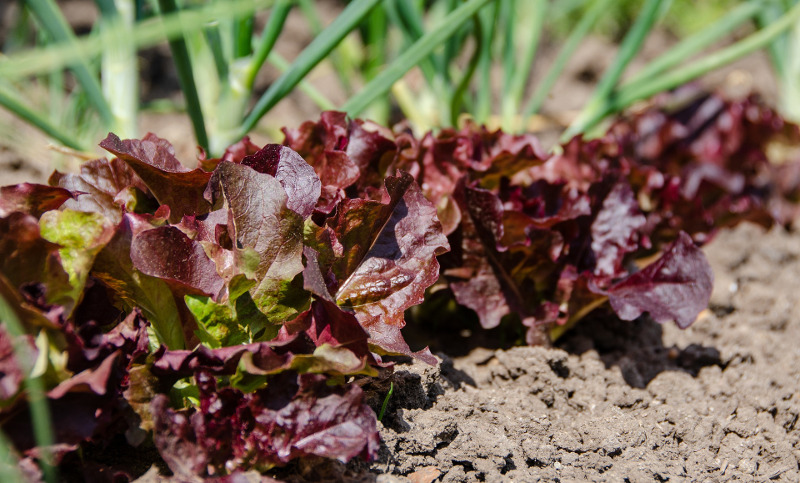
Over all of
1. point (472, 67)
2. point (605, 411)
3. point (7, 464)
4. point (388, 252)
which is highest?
point (472, 67)

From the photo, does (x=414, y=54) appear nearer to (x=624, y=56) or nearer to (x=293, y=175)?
(x=293, y=175)

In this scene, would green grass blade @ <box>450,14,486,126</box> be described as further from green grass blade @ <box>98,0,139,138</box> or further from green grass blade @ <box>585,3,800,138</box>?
green grass blade @ <box>98,0,139,138</box>

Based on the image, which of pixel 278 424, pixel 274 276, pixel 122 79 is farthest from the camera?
pixel 122 79

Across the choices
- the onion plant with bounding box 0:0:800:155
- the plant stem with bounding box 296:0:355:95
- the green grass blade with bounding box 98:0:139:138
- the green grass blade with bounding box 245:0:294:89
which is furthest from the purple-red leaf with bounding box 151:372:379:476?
the plant stem with bounding box 296:0:355:95

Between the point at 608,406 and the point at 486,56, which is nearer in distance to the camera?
the point at 608,406

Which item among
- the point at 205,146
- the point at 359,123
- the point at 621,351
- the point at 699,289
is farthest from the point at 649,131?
the point at 205,146

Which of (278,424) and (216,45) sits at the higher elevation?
(216,45)

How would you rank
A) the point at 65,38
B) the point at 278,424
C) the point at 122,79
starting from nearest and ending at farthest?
the point at 278,424
the point at 65,38
the point at 122,79

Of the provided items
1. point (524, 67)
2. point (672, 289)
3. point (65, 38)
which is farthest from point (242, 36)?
point (672, 289)
